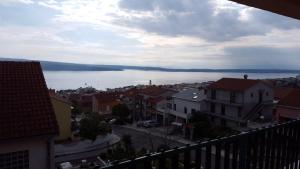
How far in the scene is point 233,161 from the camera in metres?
2.34

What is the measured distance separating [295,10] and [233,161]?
1347mm

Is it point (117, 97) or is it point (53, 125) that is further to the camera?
point (117, 97)

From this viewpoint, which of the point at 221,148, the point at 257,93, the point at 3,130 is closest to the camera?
the point at 221,148

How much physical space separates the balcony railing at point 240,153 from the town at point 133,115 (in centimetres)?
609

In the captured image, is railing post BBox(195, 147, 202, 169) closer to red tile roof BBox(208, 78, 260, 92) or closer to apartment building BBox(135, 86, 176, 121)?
Result: red tile roof BBox(208, 78, 260, 92)

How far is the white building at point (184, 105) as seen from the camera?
28.2 meters

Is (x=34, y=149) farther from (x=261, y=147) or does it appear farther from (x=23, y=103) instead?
(x=261, y=147)

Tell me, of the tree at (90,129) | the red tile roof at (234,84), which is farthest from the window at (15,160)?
the red tile roof at (234,84)

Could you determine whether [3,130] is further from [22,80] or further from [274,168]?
[274,168]

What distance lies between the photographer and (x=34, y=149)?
7703mm

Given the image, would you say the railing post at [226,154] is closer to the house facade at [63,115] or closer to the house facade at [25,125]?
the house facade at [25,125]

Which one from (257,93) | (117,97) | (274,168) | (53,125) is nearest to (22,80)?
(53,125)

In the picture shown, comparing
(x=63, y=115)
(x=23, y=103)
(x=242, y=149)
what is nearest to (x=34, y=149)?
(x=23, y=103)

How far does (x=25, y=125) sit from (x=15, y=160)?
2.68 ft
